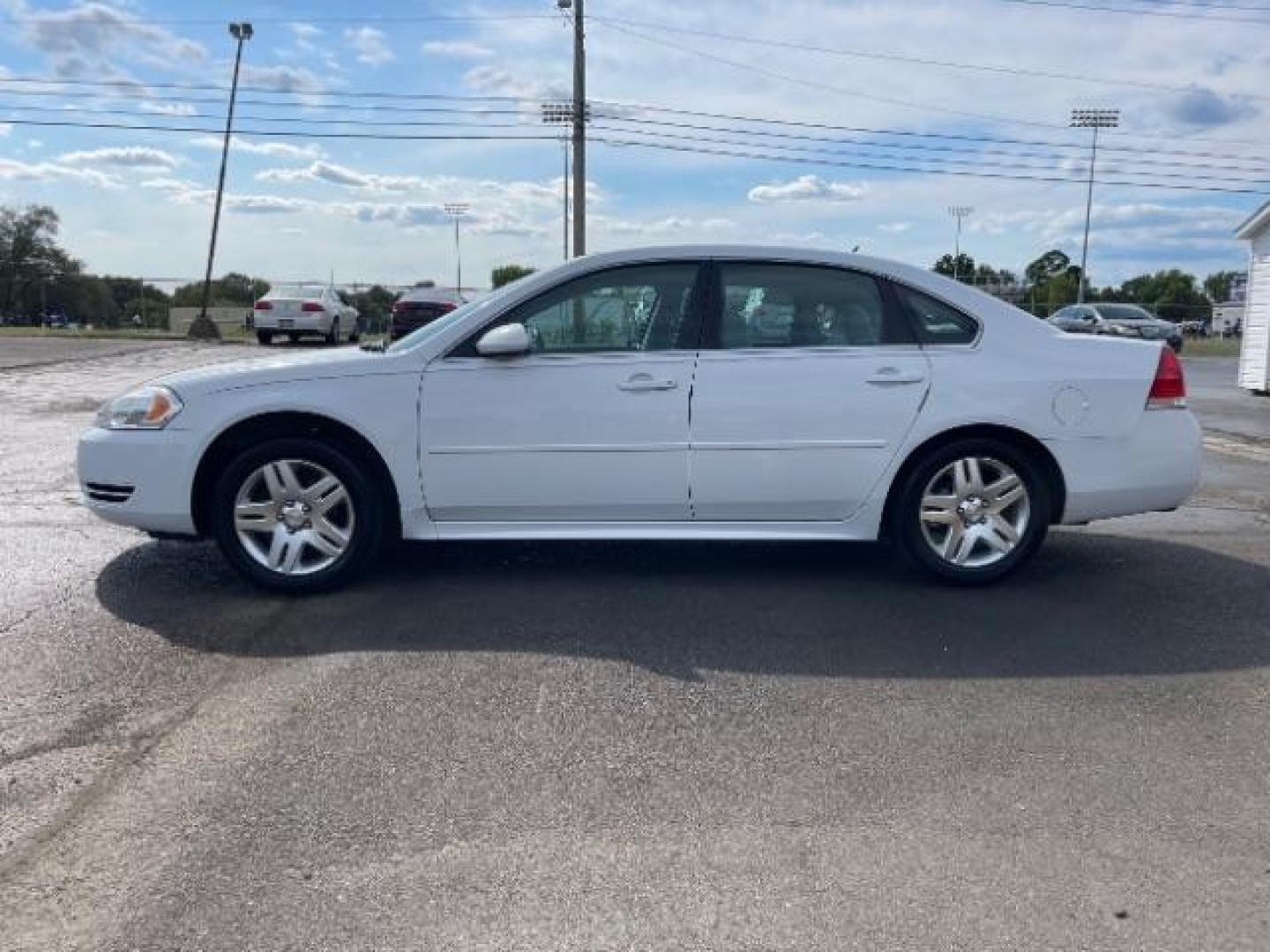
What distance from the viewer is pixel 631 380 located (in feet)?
17.9

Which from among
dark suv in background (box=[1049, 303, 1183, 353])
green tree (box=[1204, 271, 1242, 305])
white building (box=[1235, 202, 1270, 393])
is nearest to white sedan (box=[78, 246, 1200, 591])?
white building (box=[1235, 202, 1270, 393])

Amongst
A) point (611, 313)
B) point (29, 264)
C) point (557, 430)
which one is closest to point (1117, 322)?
point (611, 313)

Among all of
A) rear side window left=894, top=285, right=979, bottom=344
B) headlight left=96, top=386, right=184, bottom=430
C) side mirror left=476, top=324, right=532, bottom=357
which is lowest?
headlight left=96, top=386, right=184, bottom=430

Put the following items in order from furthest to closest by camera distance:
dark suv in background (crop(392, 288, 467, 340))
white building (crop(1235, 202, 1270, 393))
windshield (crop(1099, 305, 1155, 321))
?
windshield (crop(1099, 305, 1155, 321)) → dark suv in background (crop(392, 288, 467, 340)) → white building (crop(1235, 202, 1270, 393))

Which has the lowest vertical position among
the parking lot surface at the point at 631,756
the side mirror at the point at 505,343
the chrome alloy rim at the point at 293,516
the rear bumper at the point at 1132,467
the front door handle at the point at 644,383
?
the parking lot surface at the point at 631,756

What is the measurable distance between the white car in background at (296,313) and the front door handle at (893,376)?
24.3m

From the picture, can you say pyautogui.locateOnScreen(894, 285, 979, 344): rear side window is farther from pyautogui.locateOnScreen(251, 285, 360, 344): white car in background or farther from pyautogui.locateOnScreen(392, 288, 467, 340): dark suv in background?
pyautogui.locateOnScreen(251, 285, 360, 344): white car in background

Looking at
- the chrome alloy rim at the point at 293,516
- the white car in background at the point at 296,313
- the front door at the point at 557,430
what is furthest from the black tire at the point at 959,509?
the white car in background at the point at 296,313

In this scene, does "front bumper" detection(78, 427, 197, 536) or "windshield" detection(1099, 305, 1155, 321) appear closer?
"front bumper" detection(78, 427, 197, 536)

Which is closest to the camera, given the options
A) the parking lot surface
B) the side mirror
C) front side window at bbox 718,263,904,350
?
the parking lot surface

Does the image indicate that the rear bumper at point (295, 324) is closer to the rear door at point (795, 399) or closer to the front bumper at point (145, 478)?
the front bumper at point (145, 478)

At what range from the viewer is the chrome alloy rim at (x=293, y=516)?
5.42 metres

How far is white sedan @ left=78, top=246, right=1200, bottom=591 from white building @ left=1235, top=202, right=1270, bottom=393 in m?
17.3

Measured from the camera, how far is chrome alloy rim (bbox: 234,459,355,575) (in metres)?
5.42
